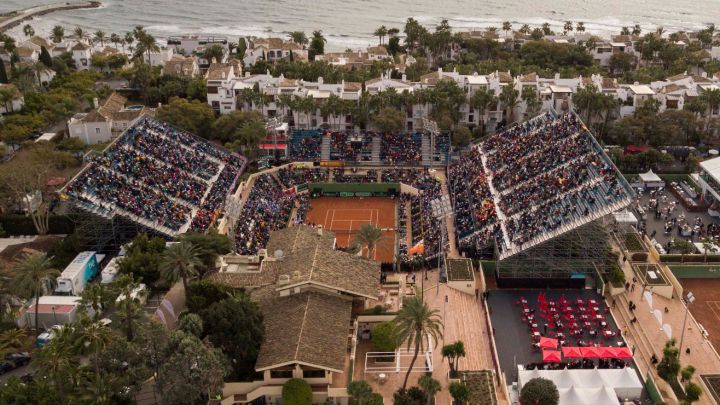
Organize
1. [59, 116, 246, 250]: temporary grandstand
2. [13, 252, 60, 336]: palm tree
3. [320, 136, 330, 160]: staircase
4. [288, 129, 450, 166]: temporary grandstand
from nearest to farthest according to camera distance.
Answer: [13, 252, 60, 336]: palm tree < [59, 116, 246, 250]: temporary grandstand < [288, 129, 450, 166]: temporary grandstand < [320, 136, 330, 160]: staircase

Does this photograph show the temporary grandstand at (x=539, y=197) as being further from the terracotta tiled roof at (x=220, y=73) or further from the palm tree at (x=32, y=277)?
the terracotta tiled roof at (x=220, y=73)

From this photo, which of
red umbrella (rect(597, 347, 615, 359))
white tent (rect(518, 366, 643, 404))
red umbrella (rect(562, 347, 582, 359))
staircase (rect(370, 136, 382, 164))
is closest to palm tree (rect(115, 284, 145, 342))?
white tent (rect(518, 366, 643, 404))

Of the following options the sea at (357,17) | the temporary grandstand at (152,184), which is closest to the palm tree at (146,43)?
the sea at (357,17)

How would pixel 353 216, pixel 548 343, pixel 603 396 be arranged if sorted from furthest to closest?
1. pixel 353 216
2. pixel 548 343
3. pixel 603 396

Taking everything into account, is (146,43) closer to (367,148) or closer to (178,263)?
(367,148)

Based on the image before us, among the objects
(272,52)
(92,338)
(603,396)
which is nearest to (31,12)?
(272,52)

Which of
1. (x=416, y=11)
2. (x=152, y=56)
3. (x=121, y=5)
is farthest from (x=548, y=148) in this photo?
(x=121, y=5)

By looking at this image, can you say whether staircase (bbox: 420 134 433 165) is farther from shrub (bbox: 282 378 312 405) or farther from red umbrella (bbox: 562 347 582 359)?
shrub (bbox: 282 378 312 405)
